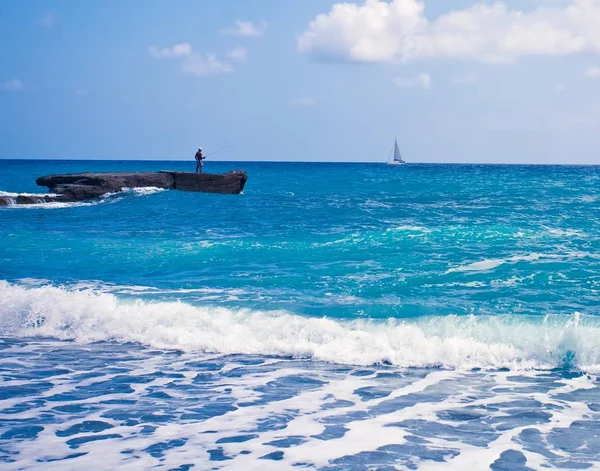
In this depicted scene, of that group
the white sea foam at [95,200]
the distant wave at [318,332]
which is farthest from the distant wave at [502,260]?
the white sea foam at [95,200]

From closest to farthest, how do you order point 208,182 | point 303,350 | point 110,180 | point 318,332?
1. point 303,350
2. point 318,332
3. point 110,180
4. point 208,182

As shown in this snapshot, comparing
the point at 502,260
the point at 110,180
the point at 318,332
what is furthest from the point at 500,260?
the point at 110,180

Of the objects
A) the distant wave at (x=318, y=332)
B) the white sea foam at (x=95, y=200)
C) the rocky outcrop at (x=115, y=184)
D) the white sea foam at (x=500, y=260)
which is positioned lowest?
the distant wave at (x=318, y=332)

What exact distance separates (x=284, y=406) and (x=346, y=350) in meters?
2.34

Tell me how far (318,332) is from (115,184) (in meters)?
22.8

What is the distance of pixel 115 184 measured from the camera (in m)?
29.9

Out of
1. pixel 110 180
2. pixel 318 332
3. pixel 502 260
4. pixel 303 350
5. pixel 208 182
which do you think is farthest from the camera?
pixel 208 182

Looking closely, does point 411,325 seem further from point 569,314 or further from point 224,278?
point 224,278

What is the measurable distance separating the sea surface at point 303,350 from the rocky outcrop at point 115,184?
9.68 metres

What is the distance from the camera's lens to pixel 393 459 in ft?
16.2

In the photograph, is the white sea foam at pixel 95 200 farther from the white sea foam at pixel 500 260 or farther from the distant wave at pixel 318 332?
the white sea foam at pixel 500 260

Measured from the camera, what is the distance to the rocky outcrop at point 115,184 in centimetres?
2789

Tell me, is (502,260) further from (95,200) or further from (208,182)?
(95,200)

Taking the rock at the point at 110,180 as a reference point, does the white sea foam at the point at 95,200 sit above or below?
below
